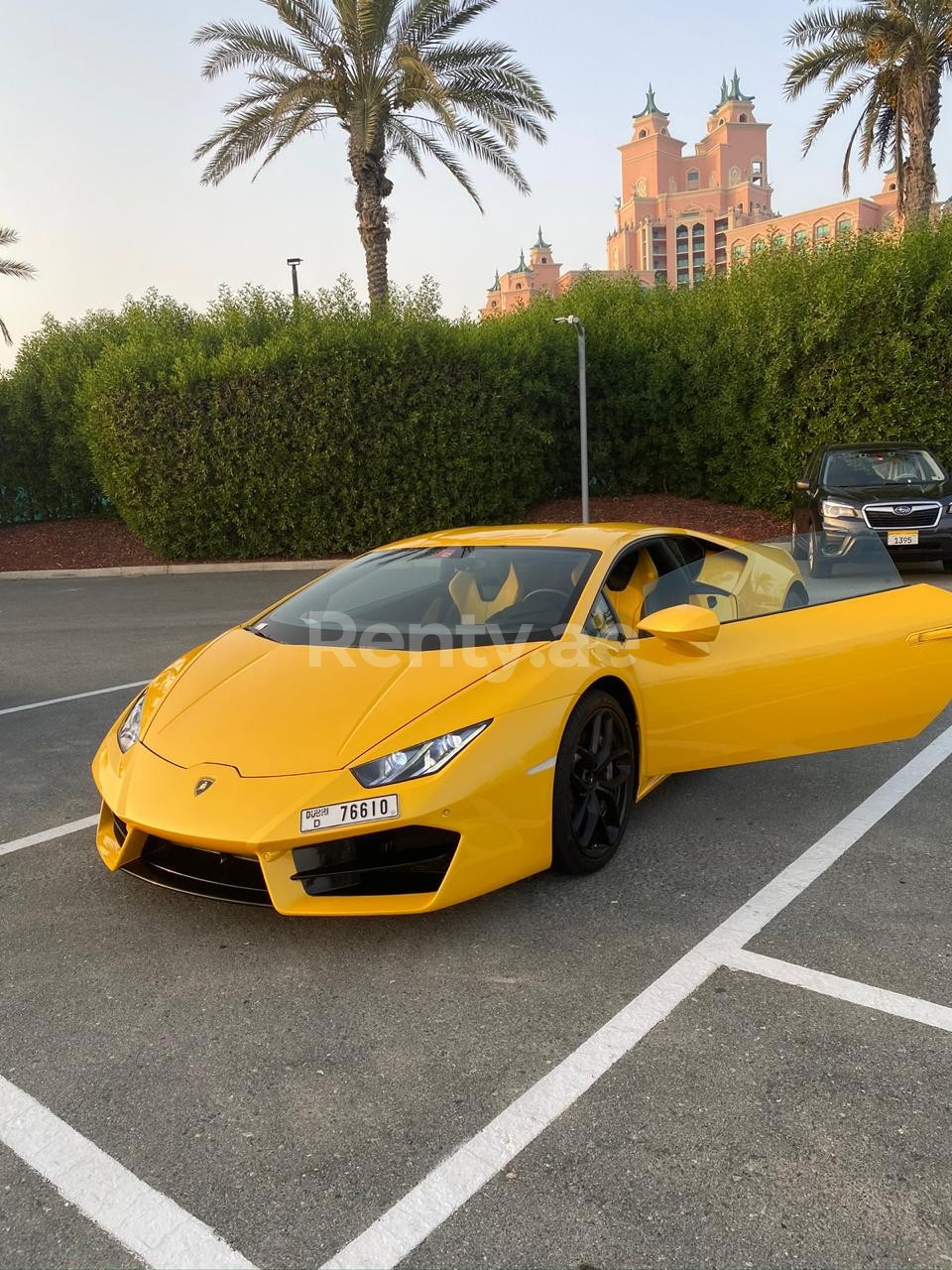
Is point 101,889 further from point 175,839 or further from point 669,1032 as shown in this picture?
point 669,1032

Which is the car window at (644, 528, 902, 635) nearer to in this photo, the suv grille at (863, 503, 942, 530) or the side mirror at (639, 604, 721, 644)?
the side mirror at (639, 604, 721, 644)

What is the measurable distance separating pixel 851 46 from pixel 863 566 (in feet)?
68.6

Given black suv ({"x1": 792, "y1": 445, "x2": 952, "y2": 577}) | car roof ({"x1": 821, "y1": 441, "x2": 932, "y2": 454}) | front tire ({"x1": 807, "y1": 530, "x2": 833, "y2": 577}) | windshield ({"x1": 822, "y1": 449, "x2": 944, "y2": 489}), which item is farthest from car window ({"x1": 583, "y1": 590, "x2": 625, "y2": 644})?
car roof ({"x1": 821, "y1": 441, "x2": 932, "y2": 454})

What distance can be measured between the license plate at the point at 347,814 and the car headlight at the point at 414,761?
73 millimetres

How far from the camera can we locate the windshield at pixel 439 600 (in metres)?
3.73

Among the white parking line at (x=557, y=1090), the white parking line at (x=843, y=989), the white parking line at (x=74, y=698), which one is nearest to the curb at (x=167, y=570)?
the white parking line at (x=74, y=698)

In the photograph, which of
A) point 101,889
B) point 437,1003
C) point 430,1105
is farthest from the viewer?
point 101,889

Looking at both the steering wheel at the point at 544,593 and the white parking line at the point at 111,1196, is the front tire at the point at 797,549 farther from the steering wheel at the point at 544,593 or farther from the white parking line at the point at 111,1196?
the white parking line at the point at 111,1196

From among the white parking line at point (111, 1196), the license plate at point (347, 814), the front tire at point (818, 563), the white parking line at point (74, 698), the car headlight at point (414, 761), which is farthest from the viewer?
the white parking line at point (74, 698)

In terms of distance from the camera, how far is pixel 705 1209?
191 centimetres

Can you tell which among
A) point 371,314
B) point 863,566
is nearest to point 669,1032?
point 863,566

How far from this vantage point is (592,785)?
3.44 meters

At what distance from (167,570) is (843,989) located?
16676 millimetres

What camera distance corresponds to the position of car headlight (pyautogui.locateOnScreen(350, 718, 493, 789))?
114 inches
